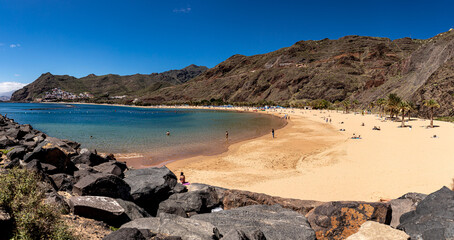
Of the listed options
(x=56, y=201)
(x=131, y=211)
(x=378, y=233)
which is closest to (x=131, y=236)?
(x=131, y=211)

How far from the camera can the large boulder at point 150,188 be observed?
8.48 m

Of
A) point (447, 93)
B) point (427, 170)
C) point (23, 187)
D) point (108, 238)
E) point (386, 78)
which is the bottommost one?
point (427, 170)

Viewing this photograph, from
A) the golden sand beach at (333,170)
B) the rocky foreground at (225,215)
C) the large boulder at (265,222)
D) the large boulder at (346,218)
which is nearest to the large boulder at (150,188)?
the rocky foreground at (225,215)

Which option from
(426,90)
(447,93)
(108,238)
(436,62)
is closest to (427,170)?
(108,238)

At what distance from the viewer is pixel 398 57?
158m

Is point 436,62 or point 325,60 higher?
point 325,60

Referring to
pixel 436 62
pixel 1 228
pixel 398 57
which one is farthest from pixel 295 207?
pixel 398 57

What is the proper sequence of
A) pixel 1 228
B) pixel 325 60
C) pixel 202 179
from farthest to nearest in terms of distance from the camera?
pixel 325 60 < pixel 202 179 < pixel 1 228

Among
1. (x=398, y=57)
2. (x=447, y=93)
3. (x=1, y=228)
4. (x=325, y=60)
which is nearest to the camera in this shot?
(x=1, y=228)

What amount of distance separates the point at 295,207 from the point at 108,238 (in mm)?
5795

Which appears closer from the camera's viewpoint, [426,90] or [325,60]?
[426,90]

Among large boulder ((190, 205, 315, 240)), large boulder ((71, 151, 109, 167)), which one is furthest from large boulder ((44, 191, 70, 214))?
large boulder ((71, 151, 109, 167))

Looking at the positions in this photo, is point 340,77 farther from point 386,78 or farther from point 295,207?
point 295,207

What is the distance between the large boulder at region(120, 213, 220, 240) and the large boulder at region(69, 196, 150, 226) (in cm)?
101
